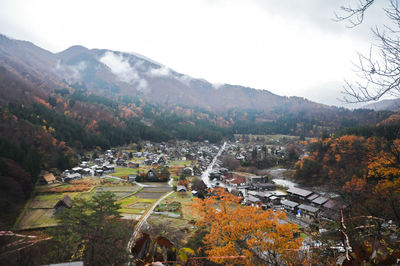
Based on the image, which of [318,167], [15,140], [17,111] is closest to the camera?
[15,140]

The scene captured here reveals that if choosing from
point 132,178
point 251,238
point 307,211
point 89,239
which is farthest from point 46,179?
point 307,211

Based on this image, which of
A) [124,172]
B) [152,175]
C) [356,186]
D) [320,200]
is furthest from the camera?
[124,172]

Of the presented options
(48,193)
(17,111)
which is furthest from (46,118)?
(48,193)

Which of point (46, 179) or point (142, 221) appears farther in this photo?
point (46, 179)

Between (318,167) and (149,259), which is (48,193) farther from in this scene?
(318,167)

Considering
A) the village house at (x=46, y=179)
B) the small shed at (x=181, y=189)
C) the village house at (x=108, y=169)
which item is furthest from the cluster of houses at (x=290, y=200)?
the village house at (x=46, y=179)

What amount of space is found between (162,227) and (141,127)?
56.1m

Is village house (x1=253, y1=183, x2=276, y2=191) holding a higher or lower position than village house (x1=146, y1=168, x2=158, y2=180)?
higher

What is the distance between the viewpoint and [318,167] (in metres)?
30.6

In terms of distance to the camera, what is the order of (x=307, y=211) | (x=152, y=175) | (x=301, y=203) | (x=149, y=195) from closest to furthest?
(x=307, y=211) < (x=301, y=203) < (x=149, y=195) < (x=152, y=175)

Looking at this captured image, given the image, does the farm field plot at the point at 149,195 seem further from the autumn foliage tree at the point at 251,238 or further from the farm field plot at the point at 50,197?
the autumn foliage tree at the point at 251,238

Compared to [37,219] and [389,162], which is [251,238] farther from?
[37,219]

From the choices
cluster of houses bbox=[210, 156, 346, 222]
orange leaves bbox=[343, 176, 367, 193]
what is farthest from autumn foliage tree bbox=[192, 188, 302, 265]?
orange leaves bbox=[343, 176, 367, 193]

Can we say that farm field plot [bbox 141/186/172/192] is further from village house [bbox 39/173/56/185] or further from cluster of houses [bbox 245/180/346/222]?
village house [bbox 39/173/56/185]
